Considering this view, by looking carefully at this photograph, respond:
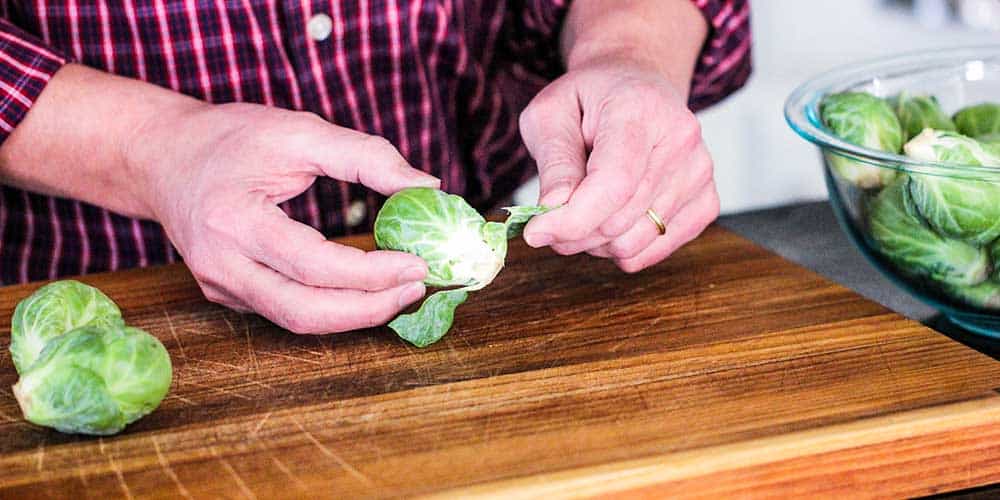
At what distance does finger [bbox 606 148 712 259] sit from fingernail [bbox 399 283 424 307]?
A: 285 millimetres

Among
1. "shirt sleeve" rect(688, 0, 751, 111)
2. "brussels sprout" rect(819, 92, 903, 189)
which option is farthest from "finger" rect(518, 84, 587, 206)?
"shirt sleeve" rect(688, 0, 751, 111)

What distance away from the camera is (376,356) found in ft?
3.94

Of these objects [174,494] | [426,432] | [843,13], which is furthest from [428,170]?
[843,13]

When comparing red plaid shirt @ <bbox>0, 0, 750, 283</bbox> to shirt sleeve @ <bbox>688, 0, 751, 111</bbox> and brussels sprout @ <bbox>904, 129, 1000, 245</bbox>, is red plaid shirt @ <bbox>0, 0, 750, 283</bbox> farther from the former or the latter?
brussels sprout @ <bbox>904, 129, 1000, 245</bbox>

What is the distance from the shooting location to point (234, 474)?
37.7 inches

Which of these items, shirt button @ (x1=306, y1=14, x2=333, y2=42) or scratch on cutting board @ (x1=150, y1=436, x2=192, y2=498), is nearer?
scratch on cutting board @ (x1=150, y1=436, x2=192, y2=498)

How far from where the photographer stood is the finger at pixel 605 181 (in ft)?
3.97

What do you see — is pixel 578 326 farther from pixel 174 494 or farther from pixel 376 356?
pixel 174 494

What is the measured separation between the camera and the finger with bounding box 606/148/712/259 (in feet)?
4.41

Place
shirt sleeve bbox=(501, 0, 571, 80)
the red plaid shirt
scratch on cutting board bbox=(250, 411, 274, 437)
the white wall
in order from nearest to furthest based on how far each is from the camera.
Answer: scratch on cutting board bbox=(250, 411, 274, 437) < the red plaid shirt < shirt sleeve bbox=(501, 0, 571, 80) < the white wall

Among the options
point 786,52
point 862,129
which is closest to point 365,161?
point 862,129

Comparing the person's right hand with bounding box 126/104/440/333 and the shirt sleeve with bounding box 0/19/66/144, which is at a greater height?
the shirt sleeve with bounding box 0/19/66/144

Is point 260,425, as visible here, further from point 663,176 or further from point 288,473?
point 663,176

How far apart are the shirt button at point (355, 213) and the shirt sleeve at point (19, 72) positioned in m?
0.47
